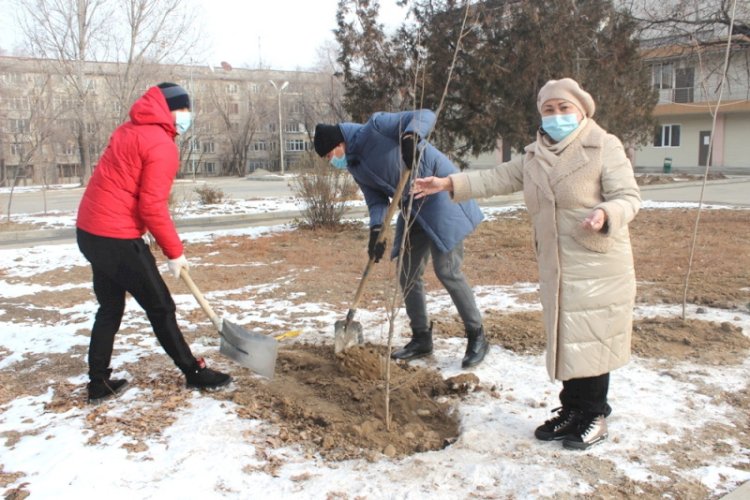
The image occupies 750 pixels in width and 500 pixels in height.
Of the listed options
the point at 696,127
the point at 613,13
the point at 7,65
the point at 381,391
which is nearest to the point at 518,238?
the point at 613,13

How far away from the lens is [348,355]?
388cm

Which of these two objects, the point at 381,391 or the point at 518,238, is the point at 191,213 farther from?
the point at 381,391

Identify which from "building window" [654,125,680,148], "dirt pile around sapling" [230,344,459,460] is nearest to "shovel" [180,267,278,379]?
"dirt pile around sapling" [230,344,459,460]

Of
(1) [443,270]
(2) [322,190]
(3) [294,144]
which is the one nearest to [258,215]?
(2) [322,190]

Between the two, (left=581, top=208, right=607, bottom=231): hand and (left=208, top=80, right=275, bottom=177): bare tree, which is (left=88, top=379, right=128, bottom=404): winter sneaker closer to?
(left=581, top=208, right=607, bottom=231): hand

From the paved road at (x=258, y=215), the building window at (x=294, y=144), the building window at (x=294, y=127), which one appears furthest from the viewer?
the building window at (x=294, y=144)

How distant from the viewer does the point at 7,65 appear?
963 inches

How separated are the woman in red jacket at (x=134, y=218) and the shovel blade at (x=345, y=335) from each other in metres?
0.98

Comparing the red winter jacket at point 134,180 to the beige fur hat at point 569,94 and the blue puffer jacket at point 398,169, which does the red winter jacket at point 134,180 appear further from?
the beige fur hat at point 569,94

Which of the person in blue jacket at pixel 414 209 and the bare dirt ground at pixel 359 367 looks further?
the person in blue jacket at pixel 414 209

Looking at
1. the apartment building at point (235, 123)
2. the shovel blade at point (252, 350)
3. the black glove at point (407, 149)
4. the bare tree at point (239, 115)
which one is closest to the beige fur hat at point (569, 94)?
the black glove at point (407, 149)

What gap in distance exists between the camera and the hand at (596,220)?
2.41 meters

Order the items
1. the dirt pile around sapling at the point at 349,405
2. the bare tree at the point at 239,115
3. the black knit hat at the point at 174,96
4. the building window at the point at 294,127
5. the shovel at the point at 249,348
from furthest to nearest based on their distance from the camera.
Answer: the building window at the point at 294,127 < the bare tree at the point at 239,115 < the shovel at the point at 249,348 < the black knit hat at the point at 174,96 < the dirt pile around sapling at the point at 349,405

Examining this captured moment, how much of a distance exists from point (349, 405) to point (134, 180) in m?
1.59
